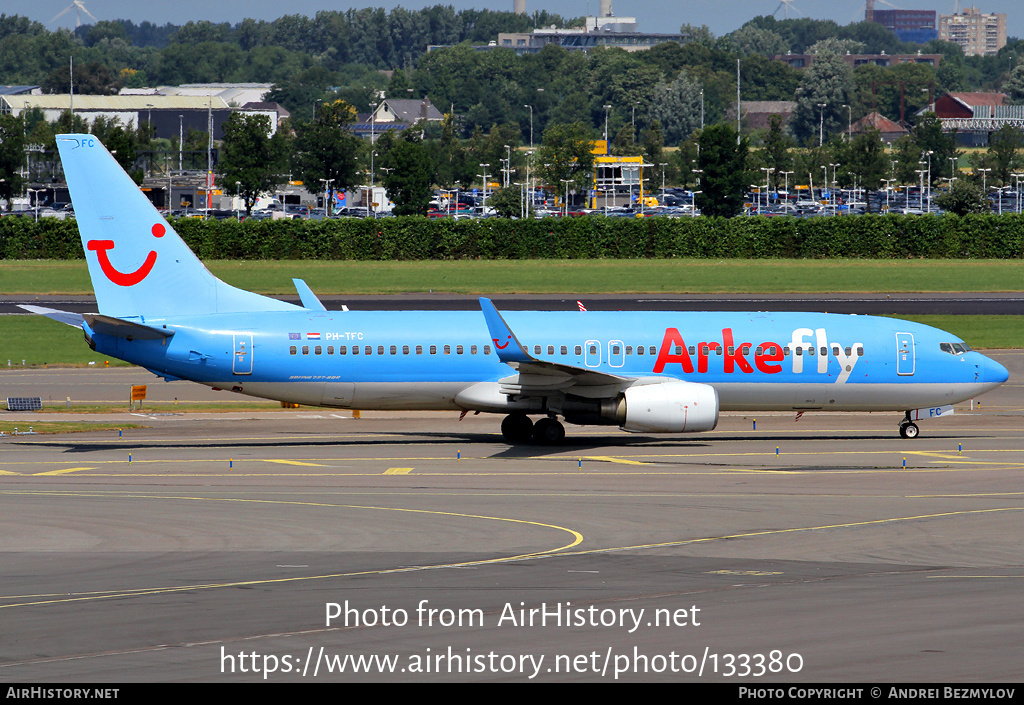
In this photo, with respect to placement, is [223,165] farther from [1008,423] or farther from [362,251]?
[1008,423]

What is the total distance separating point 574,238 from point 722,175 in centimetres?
2860

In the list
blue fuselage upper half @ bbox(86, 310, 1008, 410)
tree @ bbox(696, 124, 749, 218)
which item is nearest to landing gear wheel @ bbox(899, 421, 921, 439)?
blue fuselage upper half @ bbox(86, 310, 1008, 410)

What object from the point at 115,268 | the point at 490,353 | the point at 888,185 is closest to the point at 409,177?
the point at 888,185

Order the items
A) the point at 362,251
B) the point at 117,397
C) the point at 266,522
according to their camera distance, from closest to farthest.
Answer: the point at 266,522
the point at 117,397
the point at 362,251

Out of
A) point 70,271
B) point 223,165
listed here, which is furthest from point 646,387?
point 223,165

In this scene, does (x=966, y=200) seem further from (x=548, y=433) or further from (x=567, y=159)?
(x=548, y=433)

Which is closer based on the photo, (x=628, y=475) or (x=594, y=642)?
(x=594, y=642)

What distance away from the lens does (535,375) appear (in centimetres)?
3647

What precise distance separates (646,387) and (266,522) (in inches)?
543

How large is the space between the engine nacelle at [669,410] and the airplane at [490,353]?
4 centimetres

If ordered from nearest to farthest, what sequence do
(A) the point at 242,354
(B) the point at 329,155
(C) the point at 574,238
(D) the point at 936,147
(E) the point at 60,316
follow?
1. (E) the point at 60,316
2. (A) the point at 242,354
3. (C) the point at 574,238
4. (B) the point at 329,155
5. (D) the point at 936,147

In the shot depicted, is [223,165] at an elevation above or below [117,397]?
above

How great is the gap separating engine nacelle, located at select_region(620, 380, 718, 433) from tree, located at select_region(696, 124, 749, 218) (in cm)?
10011

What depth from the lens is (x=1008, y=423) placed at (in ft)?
137
